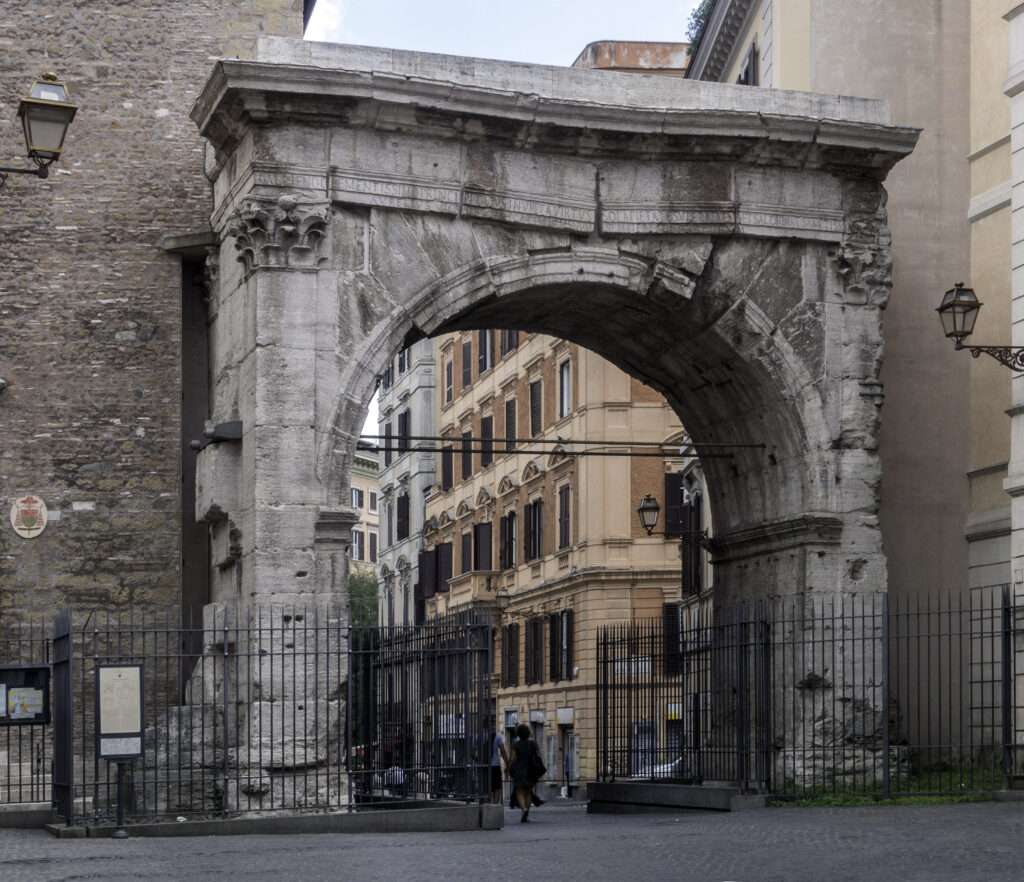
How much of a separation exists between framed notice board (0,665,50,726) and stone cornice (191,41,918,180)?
5.16m

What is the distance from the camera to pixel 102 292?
21.4 metres

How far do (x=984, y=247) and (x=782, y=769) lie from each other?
5.83m

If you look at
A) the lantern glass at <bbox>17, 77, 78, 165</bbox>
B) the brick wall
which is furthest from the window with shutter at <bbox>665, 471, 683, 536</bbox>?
the lantern glass at <bbox>17, 77, 78, 165</bbox>

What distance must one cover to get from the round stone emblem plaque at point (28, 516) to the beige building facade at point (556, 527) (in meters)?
15.2

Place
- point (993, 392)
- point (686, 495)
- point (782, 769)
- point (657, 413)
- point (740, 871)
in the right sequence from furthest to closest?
point (657, 413)
point (686, 495)
point (993, 392)
point (782, 769)
point (740, 871)

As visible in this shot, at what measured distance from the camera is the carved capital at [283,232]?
19.2 m

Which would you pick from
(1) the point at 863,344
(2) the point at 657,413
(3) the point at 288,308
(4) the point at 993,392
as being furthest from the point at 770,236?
(2) the point at 657,413

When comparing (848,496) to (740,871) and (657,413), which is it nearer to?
(740,871)

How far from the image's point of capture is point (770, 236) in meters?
21.0

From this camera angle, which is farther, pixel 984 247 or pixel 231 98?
pixel 984 247

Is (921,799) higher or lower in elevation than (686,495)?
lower

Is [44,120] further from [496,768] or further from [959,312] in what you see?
[496,768]

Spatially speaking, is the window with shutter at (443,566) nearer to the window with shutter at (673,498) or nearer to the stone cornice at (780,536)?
the window with shutter at (673,498)

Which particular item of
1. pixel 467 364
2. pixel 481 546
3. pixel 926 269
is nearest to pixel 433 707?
pixel 926 269
